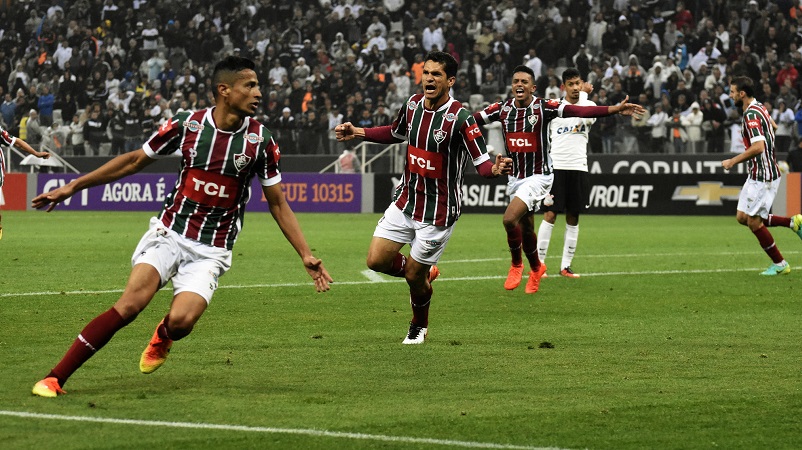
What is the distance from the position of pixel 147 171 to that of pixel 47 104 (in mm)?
4532

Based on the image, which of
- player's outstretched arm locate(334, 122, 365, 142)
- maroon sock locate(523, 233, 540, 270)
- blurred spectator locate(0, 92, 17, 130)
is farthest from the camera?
blurred spectator locate(0, 92, 17, 130)

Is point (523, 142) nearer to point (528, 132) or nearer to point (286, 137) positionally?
point (528, 132)

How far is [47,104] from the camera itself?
1405 inches

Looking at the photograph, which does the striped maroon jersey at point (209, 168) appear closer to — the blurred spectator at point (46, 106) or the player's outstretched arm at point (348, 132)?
the player's outstretched arm at point (348, 132)

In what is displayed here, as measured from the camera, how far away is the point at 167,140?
697 centimetres

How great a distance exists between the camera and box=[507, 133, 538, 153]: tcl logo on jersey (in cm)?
1271

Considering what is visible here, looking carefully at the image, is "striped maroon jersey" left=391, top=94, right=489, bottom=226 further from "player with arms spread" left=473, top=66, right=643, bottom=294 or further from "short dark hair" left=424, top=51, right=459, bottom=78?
"player with arms spread" left=473, top=66, right=643, bottom=294

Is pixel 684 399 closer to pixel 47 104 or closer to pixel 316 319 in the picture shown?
pixel 316 319

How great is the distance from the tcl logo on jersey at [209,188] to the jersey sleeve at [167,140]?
18cm

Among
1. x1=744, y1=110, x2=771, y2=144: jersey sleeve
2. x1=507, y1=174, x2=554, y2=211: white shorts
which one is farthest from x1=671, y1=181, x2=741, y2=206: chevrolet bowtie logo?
x1=507, y1=174, x2=554, y2=211: white shorts

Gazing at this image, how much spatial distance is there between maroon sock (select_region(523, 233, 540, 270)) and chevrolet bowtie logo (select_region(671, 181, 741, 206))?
15.0m

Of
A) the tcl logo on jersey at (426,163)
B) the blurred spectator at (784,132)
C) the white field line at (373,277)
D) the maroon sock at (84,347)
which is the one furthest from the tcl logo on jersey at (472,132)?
the blurred spectator at (784,132)

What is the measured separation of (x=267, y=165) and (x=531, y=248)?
20.7 feet

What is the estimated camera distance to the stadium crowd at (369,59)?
2862cm
